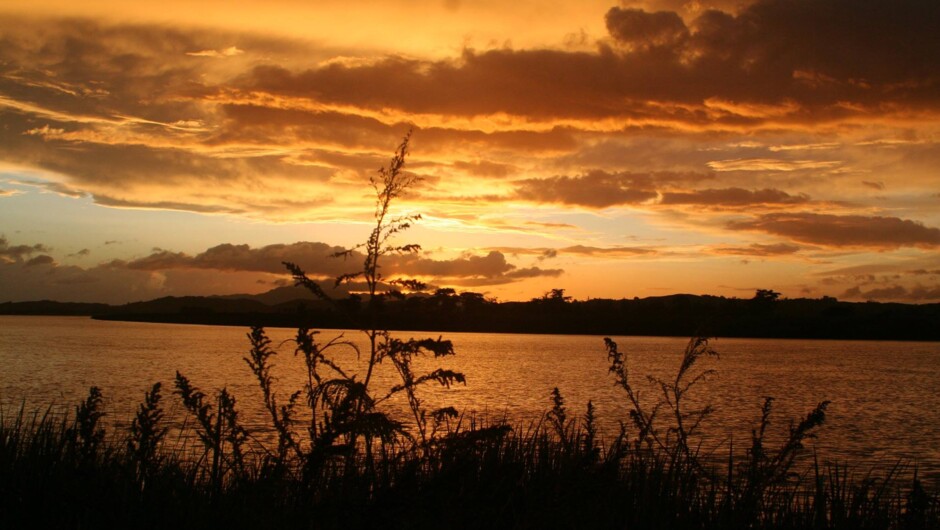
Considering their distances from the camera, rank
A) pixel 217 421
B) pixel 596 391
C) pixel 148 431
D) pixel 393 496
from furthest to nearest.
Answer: pixel 596 391 → pixel 217 421 → pixel 148 431 → pixel 393 496

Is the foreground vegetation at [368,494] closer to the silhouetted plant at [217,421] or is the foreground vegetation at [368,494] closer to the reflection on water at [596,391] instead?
the silhouetted plant at [217,421]

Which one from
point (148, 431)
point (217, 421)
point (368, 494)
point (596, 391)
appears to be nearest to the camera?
point (368, 494)

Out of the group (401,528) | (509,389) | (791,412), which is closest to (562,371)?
(509,389)

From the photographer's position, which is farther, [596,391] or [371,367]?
[596,391]

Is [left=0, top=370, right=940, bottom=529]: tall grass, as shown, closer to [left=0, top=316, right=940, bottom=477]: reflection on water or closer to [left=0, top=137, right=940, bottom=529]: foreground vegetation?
[left=0, top=137, right=940, bottom=529]: foreground vegetation

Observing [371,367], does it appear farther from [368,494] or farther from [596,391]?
[596,391]

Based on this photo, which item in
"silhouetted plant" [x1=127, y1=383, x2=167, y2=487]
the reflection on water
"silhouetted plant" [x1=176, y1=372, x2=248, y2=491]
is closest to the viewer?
"silhouetted plant" [x1=127, y1=383, x2=167, y2=487]

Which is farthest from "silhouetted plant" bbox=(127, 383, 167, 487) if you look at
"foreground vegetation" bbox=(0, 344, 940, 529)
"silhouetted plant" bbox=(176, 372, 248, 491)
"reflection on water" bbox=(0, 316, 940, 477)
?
"reflection on water" bbox=(0, 316, 940, 477)

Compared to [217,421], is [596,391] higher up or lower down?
lower down

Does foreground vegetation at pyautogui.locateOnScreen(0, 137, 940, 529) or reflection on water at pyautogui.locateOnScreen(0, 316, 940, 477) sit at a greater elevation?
foreground vegetation at pyautogui.locateOnScreen(0, 137, 940, 529)

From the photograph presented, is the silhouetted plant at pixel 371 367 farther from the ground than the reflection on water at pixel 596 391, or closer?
farther from the ground

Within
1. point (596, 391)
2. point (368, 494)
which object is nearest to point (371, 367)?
point (368, 494)

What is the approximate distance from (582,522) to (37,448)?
7.24m

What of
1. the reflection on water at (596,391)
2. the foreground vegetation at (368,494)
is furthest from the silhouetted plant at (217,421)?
the reflection on water at (596,391)
